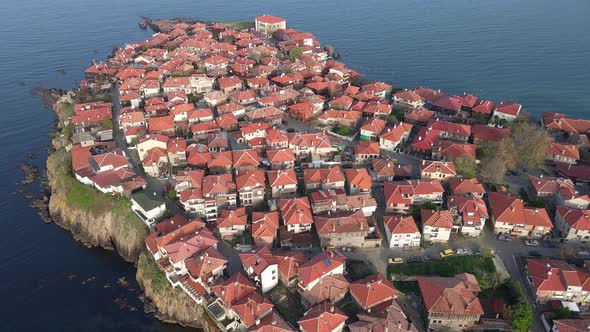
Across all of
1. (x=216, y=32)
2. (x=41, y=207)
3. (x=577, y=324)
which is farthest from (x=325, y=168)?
(x=216, y=32)

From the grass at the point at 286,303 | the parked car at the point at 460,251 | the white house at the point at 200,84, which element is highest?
the white house at the point at 200,84

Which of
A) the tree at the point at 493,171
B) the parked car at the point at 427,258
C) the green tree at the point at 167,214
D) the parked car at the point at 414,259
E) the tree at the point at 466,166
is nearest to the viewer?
the parked car at the point at 414,259

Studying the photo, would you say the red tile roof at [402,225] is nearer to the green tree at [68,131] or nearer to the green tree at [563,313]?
the green tree at [563,313]

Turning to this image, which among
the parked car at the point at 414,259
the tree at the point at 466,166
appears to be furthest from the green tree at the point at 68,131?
the tree at the point at 466,166

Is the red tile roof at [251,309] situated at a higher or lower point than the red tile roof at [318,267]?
lower

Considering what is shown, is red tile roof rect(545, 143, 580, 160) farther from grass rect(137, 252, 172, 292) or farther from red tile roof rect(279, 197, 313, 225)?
grass rect(137, 252, 172, 292)

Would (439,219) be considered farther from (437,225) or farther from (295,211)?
(295,211)

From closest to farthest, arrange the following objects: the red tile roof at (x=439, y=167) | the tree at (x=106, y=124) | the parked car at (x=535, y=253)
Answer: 1. the parked car at (x=535, y=253)
2. the red tile roof at (x=439, y=167)
3. the tree at (x=106, y=124)
